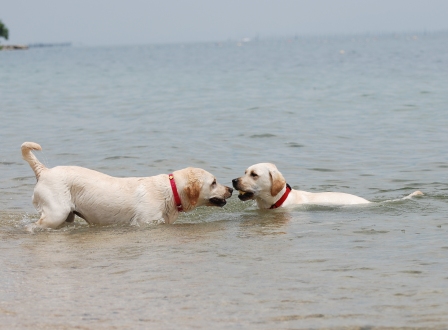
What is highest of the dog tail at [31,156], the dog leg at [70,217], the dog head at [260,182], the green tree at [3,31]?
the dog tail at [31,156]

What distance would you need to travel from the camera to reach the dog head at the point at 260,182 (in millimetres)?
8914

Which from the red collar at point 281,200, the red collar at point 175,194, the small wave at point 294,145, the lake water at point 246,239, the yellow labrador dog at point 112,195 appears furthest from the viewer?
the small wave at point 294,145

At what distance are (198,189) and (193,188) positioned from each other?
0.06 metres

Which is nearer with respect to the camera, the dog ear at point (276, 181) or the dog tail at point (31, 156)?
the dog tail at point (31, 156)

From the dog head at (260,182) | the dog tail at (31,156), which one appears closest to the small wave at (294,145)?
the dog head at (260,182)

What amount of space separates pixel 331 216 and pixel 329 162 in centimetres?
449

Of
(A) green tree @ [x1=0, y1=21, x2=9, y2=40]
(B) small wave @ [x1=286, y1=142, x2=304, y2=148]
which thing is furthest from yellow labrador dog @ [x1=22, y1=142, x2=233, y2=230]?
(A) green tree @ [x1=0, y1=21, x2=9, y2=40]

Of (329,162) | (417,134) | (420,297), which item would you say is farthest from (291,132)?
(420,297)

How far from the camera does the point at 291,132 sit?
17422mm

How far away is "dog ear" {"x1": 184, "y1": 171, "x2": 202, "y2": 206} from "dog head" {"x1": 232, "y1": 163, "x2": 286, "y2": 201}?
0.74 metres

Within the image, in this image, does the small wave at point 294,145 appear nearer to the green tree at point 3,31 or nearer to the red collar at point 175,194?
the red collar at point 175,194

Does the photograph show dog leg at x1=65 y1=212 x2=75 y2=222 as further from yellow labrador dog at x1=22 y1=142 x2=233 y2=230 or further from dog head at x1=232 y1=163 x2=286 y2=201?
dog head at x1=232 y1=163 x2=286 y2=201

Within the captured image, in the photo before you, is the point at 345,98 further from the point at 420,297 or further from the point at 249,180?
the point at 420,297

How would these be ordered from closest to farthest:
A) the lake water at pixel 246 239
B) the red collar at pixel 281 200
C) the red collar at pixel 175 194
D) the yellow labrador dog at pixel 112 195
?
the lake water at pixel 246 239, the yellow labrador dog at pixel 112 195, the red collar at pixel 175 194, the red collar at pixel 281 200
